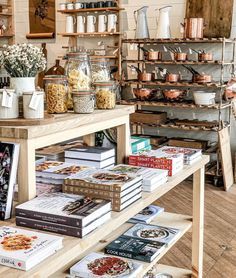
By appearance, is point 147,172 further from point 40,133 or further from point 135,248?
point 40,133

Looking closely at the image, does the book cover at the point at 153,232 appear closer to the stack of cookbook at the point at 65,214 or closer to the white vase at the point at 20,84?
the stack of cookbook at the point at 65,214

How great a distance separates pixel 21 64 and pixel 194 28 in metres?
3.66

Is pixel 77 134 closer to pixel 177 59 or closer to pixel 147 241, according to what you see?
pixel 147 241

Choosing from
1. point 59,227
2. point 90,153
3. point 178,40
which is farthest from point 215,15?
point 59,227

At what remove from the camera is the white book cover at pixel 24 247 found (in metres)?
1.20

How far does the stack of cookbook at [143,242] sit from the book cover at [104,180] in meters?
0.40

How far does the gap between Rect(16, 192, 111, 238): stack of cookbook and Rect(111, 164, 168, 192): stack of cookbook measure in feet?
1.09

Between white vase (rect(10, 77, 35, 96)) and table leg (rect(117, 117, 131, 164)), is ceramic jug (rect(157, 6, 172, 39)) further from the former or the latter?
white vase (rect(10, 77, 35, 96))

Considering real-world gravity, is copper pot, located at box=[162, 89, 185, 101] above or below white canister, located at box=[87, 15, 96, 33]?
below

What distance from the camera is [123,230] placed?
2.26m

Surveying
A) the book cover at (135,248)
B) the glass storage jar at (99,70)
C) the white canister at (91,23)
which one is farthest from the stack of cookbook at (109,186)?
the white canister at (91,23)

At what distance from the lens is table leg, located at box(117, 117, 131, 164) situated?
88.2 inches

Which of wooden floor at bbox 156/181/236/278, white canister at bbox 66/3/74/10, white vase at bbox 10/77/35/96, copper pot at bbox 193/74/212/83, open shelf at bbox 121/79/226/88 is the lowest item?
wooden floor at bbox 156/181/236/278

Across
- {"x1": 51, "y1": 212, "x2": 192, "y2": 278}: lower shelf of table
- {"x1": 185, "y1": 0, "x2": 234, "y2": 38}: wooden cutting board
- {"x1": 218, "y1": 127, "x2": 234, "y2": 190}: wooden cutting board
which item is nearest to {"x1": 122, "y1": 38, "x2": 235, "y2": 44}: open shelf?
{"x1": 185, "y1": 0, "x2": 234, "y2": 38}: wooden cutting board
